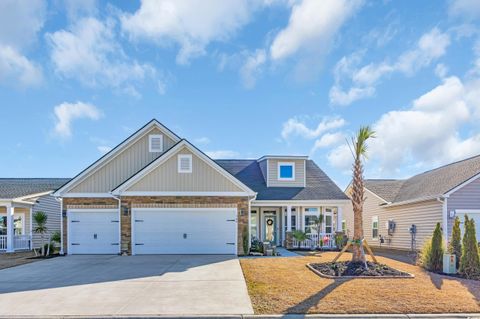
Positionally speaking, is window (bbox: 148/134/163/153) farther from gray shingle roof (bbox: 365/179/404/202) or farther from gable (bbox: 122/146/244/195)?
gray shingle roof (bbox: 365/179/404/202)

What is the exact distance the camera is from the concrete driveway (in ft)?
23.7

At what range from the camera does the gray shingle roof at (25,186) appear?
70.9ft

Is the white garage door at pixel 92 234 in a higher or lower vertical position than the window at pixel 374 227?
higher

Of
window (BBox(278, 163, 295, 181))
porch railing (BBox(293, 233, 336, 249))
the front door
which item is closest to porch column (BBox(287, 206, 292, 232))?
porch railing (BBox(293, 233, 336, 249))

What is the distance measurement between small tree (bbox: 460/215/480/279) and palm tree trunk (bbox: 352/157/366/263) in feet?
9.49

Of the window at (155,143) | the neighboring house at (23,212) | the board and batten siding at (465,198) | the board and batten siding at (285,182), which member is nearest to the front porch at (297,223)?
the board and batten siding at (285,182)

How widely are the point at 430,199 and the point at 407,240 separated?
3570 mm

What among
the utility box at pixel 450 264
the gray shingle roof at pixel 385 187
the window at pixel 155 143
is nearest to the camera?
the utility box at pixel 450 264

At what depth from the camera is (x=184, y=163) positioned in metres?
16.9

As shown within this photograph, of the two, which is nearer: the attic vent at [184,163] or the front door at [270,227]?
the attic vent at [184,163]

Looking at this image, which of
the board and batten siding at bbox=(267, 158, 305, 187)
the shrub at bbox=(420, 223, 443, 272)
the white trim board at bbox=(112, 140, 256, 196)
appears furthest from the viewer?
the board and batten siding at bbox=(267, 158, 305, 187)

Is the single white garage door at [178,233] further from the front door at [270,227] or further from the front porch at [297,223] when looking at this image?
the front door at [270,227]

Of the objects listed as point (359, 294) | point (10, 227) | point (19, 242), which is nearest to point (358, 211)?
point (359, 294)

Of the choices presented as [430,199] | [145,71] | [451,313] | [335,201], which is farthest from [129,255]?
[430,199]
